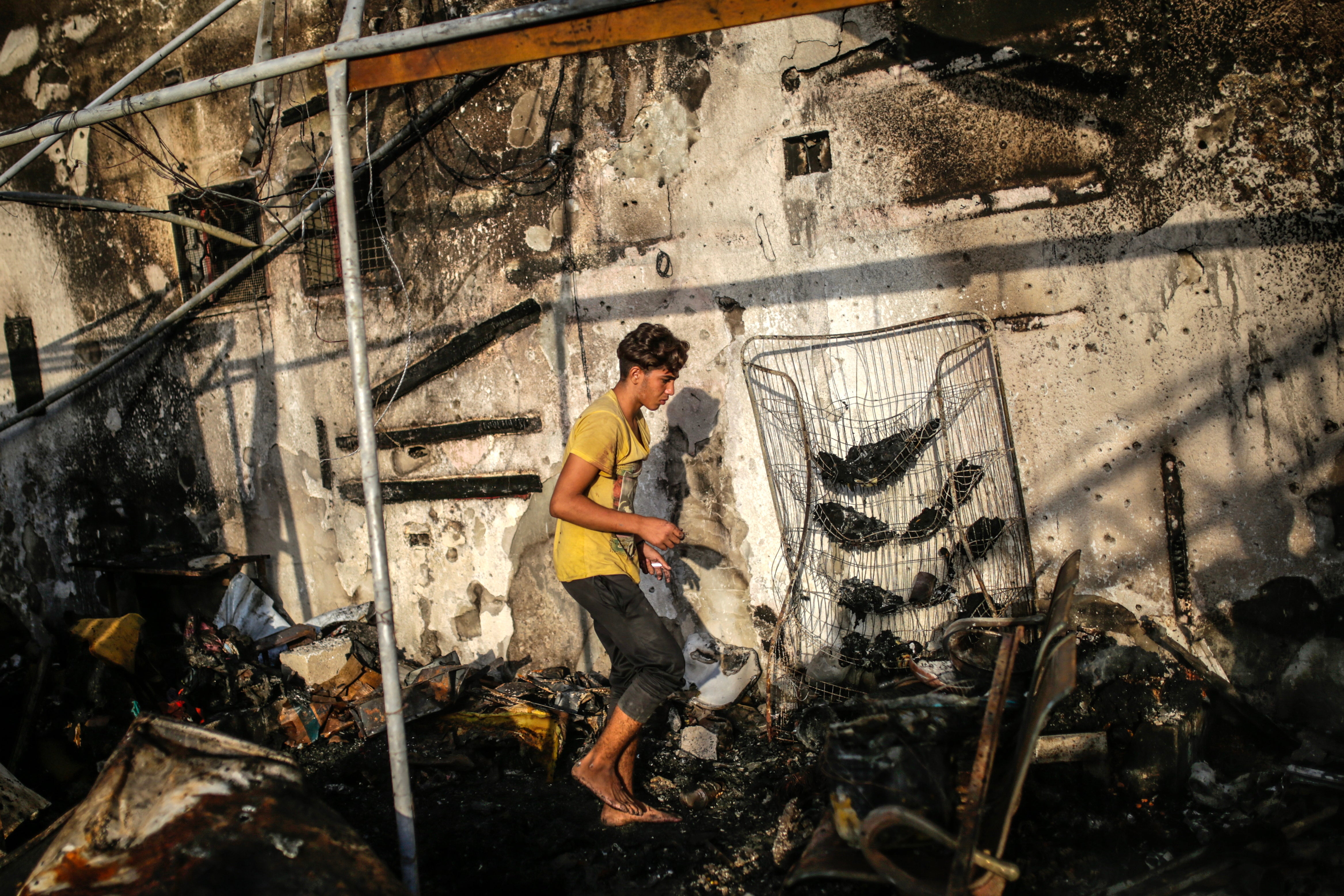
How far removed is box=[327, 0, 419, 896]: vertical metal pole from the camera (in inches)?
95.6

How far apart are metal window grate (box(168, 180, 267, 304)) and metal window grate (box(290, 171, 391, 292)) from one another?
55 cm

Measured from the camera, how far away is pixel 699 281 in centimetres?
423

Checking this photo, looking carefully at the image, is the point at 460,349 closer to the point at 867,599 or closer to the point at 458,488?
the point at 458,488

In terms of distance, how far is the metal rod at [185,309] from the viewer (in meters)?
5.02

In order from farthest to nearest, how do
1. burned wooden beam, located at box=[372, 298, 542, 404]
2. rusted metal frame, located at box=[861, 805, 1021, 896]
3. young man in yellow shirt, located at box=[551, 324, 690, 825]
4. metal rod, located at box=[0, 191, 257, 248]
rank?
1. burned wooden beam, located at box=[372, 298, 542, 404]
2. metal rod, located at box=[0, 191, 257, 248]
3. young man in yellow shirt, located at box=[551, 324, 690, 825]
4. rusted metal frame, located at box=[861, 805, 1021, 896]

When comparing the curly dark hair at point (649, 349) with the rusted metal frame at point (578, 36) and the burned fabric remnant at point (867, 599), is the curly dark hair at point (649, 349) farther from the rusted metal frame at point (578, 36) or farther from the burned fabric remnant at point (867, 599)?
the burned fabric remnant at point (867, 599)

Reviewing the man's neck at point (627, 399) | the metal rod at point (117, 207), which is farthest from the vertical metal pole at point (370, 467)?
the metal rod at point (117, 207)

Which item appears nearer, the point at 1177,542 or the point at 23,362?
the point at 1177,542

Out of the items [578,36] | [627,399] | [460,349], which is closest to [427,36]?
[578,36]

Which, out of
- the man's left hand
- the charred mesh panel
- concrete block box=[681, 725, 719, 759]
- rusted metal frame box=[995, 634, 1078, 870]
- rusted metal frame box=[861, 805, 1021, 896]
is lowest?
concrete block box=[681, 725, 719, 759]

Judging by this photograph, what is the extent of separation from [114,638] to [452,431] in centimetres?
249

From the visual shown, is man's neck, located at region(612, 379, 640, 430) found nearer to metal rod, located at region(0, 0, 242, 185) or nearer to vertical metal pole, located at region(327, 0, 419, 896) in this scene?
vertical metal pole, located at region(327, 0, 419, 896)

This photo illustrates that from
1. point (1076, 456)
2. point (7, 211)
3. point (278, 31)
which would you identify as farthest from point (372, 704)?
point (7, 211)

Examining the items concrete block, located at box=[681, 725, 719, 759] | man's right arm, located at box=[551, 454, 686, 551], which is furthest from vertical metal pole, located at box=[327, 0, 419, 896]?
concrete block, located at box=[681, 725, 719, 759]
